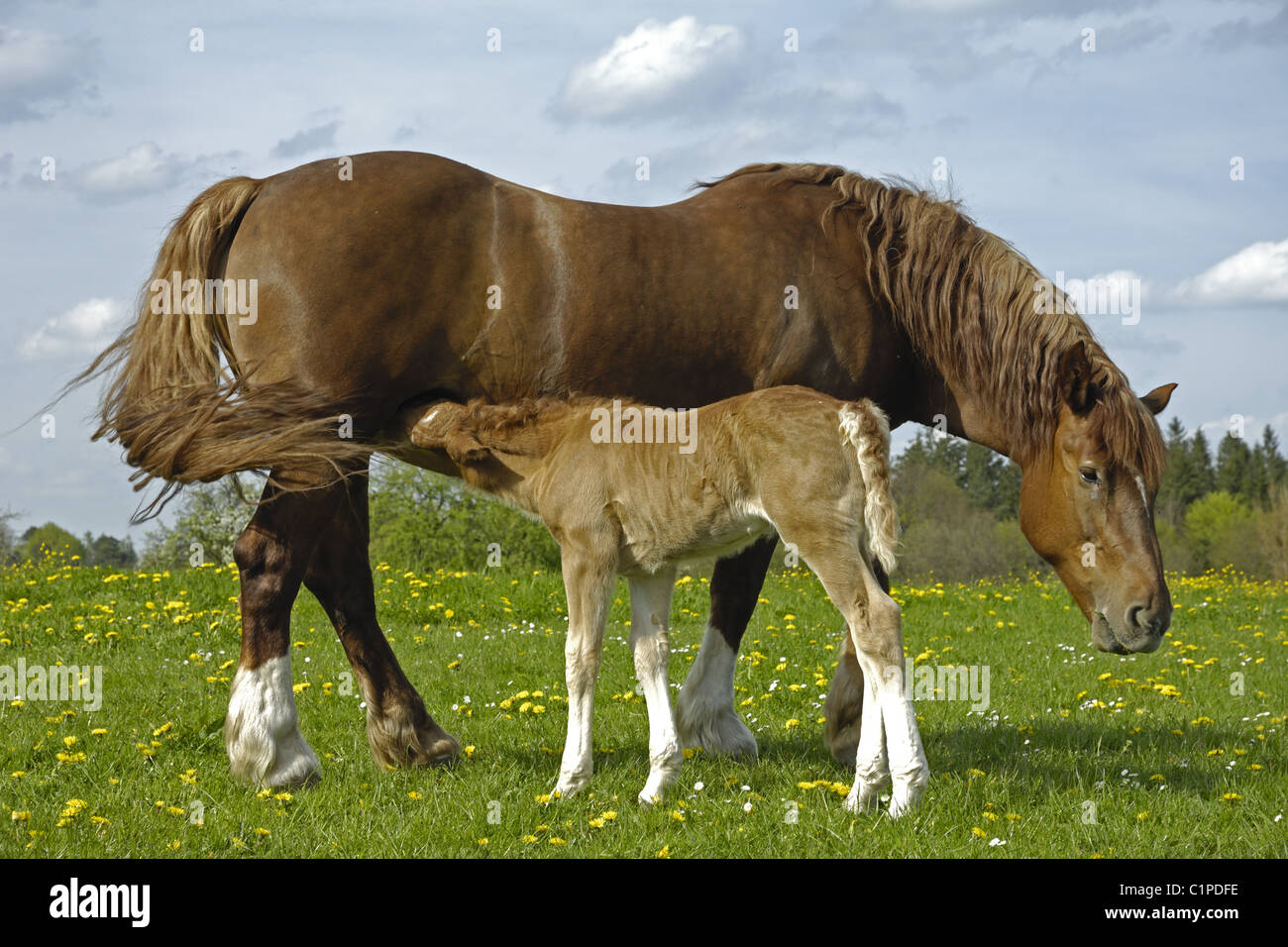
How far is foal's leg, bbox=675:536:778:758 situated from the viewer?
6.20 m

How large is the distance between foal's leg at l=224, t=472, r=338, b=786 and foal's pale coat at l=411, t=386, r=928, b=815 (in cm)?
70

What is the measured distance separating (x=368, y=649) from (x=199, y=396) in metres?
1.61

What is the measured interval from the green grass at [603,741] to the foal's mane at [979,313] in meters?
1.76

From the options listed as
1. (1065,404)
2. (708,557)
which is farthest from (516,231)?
(1065,404)

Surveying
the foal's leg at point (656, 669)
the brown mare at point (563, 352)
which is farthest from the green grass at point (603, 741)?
the brown mare at point (563, 352)

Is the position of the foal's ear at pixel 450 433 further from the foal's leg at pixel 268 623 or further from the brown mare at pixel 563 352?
the foal's leg at pixel 268 623

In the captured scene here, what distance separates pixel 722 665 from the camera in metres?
6.28

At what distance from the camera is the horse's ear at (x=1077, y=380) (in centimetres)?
567

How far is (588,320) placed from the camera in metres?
5.36

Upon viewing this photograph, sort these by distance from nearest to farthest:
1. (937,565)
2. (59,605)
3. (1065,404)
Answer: (1065,404), (59,605), (937,565)

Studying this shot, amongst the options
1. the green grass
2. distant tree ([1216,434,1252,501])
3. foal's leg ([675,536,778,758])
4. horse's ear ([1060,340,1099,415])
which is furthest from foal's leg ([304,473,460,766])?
distant tree ([1216,434,1252,501])

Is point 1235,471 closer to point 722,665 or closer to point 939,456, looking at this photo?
point 939,456

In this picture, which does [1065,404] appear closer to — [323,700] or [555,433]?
[555,433]
